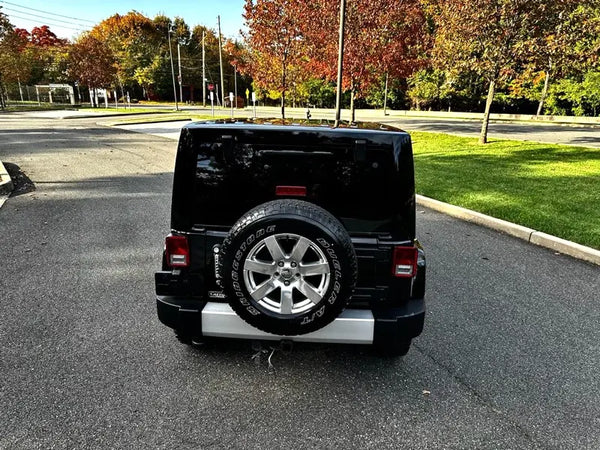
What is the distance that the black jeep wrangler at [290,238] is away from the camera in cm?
247

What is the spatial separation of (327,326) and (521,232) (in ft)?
14.9

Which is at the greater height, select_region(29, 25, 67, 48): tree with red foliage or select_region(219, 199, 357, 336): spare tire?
select_region(29, 25, 67, 48): tree with red foliage

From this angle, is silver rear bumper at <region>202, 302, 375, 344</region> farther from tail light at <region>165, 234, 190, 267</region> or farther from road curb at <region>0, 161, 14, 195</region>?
road curb at <region>0, 161, 14, 195</region>

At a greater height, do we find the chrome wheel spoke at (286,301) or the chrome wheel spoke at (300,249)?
the chrome wheel spoke at (300,249)

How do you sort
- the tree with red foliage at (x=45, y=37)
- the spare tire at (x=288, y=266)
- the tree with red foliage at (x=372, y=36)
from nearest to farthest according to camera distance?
the spare tire at (x=288, y=266)
the tree with red foliage at (x=372, y=36)
the tree with red foliage at (x=45, y=37)

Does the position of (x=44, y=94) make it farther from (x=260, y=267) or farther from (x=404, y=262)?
(x=404, y=262)

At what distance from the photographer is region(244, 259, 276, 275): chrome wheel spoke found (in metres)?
2.43

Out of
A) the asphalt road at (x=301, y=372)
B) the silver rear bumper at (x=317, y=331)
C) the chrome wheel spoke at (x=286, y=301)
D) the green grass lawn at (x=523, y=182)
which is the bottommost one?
the asphalt road at (x=301, y=372)

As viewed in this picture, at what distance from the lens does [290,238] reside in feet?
7.97

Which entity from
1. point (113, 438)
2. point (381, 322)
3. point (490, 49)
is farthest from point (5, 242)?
point (490, 49)

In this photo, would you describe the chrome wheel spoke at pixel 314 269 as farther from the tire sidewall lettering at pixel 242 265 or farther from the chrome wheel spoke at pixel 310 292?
the tire sidewall lettering at pixel 242 265

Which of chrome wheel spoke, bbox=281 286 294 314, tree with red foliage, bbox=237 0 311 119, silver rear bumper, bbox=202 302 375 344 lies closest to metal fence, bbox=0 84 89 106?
tree with red foliage, bbox=237 0 311 119

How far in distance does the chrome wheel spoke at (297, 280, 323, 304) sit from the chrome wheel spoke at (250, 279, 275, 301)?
177 mm

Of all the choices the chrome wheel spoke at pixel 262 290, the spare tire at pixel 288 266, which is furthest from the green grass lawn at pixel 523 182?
the chrome wheel spoke at pixel 262 290
